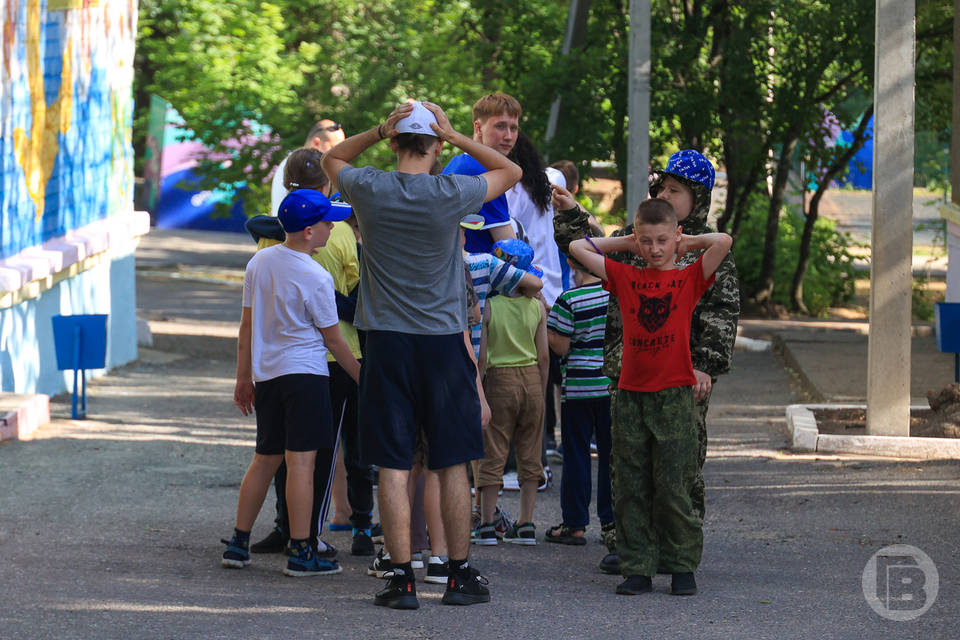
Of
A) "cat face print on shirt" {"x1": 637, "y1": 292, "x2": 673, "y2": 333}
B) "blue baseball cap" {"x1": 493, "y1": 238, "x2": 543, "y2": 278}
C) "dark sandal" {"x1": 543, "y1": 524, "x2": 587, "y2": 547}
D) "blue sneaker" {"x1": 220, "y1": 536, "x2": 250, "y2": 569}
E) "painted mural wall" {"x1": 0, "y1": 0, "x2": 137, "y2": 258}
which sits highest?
"painted mural wall" {"x1": 0, "y1": 0, "x2": 137, "y2": 258}

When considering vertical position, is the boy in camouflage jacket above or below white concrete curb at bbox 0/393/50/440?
above

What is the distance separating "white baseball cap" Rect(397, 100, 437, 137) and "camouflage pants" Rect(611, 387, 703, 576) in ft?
4.47

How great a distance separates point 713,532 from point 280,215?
2.81 metres

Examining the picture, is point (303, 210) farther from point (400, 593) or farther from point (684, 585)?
point (684, 585)

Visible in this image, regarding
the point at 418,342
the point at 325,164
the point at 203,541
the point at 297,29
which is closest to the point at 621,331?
the point at 418,342

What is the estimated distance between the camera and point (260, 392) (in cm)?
594

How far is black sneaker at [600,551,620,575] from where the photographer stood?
6.09 m

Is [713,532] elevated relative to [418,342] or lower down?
lower down

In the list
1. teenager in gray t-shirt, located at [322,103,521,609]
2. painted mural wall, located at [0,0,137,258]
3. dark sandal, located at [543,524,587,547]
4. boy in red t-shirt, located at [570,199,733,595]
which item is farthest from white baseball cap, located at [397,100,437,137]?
painted mural wall, located at [0,0,137,258]

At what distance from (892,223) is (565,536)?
3830mm

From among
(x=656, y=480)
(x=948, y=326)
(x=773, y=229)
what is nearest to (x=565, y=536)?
(x=656, y=480)

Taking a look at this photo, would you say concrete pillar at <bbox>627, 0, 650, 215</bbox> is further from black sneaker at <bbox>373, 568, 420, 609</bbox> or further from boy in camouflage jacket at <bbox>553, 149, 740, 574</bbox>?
black sneaker at <bbox>373, 568, 420, 609</bbox>

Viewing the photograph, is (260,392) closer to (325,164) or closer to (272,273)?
(272,273)

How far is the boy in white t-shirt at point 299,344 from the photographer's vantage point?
5781 millimetres
